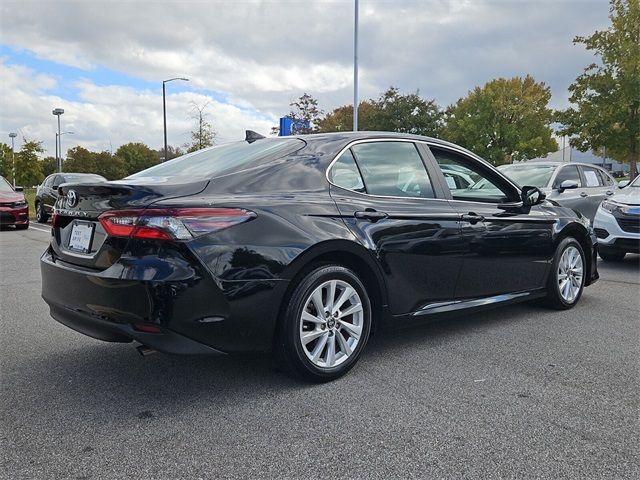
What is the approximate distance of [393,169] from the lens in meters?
3.99

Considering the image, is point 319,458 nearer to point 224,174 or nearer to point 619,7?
point 224,174

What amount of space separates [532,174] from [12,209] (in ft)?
40.4

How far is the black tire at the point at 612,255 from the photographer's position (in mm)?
8474

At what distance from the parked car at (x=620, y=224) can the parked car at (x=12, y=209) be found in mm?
13246

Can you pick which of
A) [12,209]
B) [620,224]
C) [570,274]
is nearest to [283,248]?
[570,274]

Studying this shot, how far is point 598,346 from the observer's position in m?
4.17

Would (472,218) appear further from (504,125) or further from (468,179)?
(504,125)

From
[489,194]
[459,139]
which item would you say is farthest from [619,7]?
[489,194]

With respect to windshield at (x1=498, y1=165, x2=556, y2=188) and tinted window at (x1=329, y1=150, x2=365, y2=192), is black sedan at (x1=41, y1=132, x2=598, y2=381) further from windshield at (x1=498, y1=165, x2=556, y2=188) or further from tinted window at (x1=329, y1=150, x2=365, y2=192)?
windshield at (x1=498, y1=165, x2=556, y2=188)

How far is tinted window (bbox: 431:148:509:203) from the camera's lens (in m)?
4.31

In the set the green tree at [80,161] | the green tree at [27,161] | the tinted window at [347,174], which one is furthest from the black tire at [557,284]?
the green tree at [80,161]

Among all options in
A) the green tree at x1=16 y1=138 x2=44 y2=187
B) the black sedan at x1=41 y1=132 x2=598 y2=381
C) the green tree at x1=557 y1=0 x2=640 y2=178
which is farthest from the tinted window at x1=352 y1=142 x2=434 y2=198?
the green tree at x1=16 y1=138 x2=44 y2=187

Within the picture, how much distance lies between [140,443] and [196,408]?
0.45 metres

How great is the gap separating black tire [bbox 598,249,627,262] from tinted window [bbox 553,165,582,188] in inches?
60.6
